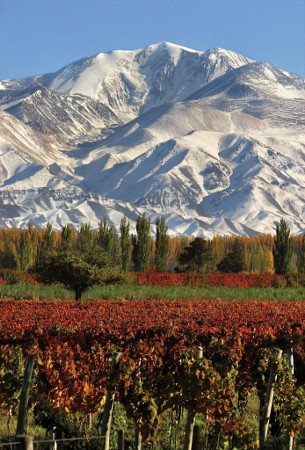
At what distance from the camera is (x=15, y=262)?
4050 inches

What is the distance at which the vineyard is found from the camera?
48.5ft

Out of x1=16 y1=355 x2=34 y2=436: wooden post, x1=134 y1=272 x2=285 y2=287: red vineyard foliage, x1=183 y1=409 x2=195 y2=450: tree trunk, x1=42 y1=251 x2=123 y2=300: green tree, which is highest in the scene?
x1=134 y1=272 x2=285 y2=287: red vineyard foliage

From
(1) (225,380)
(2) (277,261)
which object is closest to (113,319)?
(1) (225,380)

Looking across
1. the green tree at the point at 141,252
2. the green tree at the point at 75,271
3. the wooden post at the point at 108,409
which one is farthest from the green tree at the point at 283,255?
the wooden post at the point at 108,409

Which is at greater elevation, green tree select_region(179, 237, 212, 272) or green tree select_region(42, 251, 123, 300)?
green tree select_region(179, 237, 212, 272)

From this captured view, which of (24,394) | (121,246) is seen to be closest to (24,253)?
(121,246)

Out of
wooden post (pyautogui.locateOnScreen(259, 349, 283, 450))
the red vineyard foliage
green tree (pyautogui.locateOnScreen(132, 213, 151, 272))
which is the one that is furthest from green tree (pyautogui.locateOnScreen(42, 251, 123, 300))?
green tree (pyautogui.locateOnScreen(132, 213, 151, 272))

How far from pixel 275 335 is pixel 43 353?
5534 mm

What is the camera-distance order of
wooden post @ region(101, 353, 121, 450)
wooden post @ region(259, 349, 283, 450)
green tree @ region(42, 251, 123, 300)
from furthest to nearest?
green tree @ region(42, 251, 123, 300)
wooden post @ region(259, 349, 283, 450)
wooden post @ region(101, 353, 121, 450)

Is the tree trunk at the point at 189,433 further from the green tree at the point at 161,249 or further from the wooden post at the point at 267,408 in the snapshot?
the green tree at the point at 161,249

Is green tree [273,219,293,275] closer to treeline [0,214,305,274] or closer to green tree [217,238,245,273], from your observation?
treeline [0,214,305,274]

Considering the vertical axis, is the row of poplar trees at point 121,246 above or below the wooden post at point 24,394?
above

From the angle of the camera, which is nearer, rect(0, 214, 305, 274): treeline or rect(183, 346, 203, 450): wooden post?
rect(183, 346, 203, 450): wooden post

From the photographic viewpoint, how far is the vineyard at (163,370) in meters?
14.8
